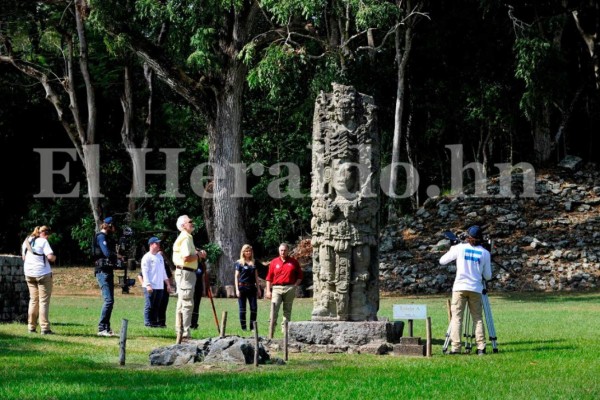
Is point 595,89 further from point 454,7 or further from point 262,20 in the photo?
point 262,20

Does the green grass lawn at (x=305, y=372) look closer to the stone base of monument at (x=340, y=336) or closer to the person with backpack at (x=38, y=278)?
the person with backpack at (x=38, y=278)

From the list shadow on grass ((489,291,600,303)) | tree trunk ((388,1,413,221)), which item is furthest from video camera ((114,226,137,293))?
shadow on grass ((489,291,600,303))

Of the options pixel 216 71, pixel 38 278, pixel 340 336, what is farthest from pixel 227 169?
pixel 340 336

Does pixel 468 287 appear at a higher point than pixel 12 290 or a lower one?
higher

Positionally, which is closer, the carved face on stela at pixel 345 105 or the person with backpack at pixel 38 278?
the carved face on stela at pixel 345 105

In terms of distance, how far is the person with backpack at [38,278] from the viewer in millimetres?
18078

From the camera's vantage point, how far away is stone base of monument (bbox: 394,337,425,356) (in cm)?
1588

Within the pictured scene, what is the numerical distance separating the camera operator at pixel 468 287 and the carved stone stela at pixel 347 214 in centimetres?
210

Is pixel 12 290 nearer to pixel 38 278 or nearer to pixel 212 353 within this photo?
pixel 38 278

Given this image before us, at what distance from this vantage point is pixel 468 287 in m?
15.7

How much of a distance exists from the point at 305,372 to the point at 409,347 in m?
2.75

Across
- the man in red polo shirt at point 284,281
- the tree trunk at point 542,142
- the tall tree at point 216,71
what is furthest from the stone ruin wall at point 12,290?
the tree trunk at point 542,142

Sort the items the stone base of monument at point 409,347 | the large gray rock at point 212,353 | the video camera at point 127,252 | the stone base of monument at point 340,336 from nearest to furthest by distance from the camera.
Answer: the large gray rock at point 212,353 < the stone base of monument at point 409,347 < the stone base of monument at point 340,336 < the video camera at point 127,252

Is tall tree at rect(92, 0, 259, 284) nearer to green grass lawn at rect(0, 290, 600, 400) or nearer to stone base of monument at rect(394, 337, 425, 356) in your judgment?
green grass lawn at rect(0, 290, 600, 400)
